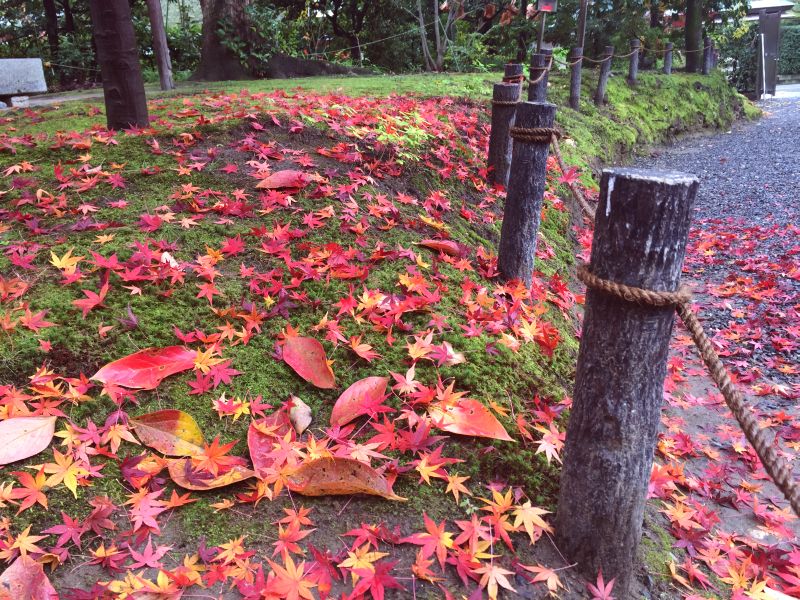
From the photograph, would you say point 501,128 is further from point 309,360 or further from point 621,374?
point 621,374

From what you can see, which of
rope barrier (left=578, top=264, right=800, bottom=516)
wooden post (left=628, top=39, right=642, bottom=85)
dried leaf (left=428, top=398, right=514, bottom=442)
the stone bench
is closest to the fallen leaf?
dried leaf (left=428, top=398, right=514, bottom=442)

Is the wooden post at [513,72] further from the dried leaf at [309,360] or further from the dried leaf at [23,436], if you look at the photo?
the dried leaf at [23,436]

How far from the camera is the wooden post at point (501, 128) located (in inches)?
166

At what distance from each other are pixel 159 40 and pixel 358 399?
7.70m

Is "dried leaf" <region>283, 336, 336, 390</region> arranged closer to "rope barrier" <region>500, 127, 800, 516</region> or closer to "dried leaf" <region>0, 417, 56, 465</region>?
"dried leaf" <region>0, 417, 56, 465</region>

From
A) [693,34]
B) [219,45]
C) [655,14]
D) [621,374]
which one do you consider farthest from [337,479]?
[693,34]

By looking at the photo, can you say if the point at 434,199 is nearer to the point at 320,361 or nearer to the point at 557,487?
the point at 320,361

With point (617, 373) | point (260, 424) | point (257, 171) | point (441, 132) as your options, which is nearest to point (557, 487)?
point (617, 373)

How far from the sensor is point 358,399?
6.98 ft

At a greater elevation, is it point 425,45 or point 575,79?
point 425,45

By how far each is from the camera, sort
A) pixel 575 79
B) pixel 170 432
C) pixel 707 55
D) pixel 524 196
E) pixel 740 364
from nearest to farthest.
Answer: pixel 170 432, pixel 524 196, pixel 740 364, pixel 575 79, pixel 707 55

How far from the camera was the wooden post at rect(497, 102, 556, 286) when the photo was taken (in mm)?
3004

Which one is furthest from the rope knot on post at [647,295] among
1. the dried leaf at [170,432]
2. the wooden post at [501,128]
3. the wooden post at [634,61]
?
the wooden post at [634,61]

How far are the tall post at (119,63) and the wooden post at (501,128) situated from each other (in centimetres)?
265
